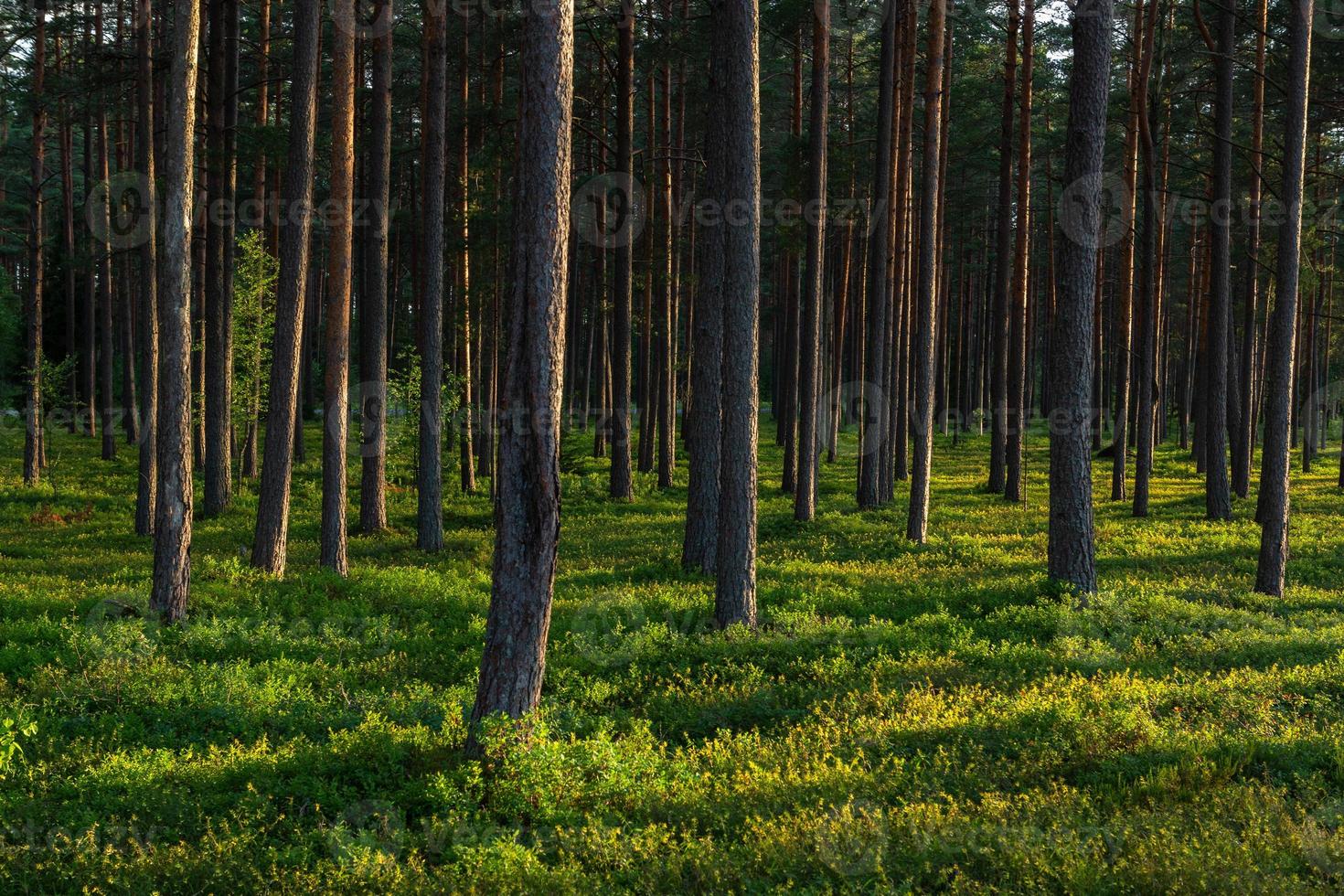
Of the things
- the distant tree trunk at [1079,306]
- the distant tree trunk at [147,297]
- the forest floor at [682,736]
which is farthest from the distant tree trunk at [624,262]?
the distant tree trunk at [1079,306]

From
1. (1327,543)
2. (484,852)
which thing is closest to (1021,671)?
(484,852)

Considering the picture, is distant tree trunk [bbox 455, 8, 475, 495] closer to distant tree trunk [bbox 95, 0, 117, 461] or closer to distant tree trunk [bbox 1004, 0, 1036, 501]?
distant tree trunk [bbox 95, 0, 117, 461]

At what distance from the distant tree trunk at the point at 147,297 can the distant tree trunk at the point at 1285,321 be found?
51.7 feet

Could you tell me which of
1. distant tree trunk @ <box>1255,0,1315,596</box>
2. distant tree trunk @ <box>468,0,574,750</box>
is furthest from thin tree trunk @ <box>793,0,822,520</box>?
distant tree trunk @ <box>468,0,574,750</box>

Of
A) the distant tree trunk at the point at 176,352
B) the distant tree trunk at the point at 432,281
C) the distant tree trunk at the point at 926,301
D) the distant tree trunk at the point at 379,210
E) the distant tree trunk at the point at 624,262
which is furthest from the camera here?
the distant tree trunk at the point at 624,262

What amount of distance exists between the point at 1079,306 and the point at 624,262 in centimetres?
1153

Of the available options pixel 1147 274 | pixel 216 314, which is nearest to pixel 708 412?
pixel 216 314

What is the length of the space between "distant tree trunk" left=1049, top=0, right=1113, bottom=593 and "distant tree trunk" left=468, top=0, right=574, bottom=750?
7.62 m

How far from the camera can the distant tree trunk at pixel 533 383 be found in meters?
6.75

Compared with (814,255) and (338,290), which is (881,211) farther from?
(338,290)

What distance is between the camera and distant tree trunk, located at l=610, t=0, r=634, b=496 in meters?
20.1

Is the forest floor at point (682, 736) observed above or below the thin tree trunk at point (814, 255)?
below

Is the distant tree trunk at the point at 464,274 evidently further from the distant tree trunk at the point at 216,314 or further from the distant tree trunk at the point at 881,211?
the distant tree trunk at the point at 881,211

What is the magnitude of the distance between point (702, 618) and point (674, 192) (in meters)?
19.2
